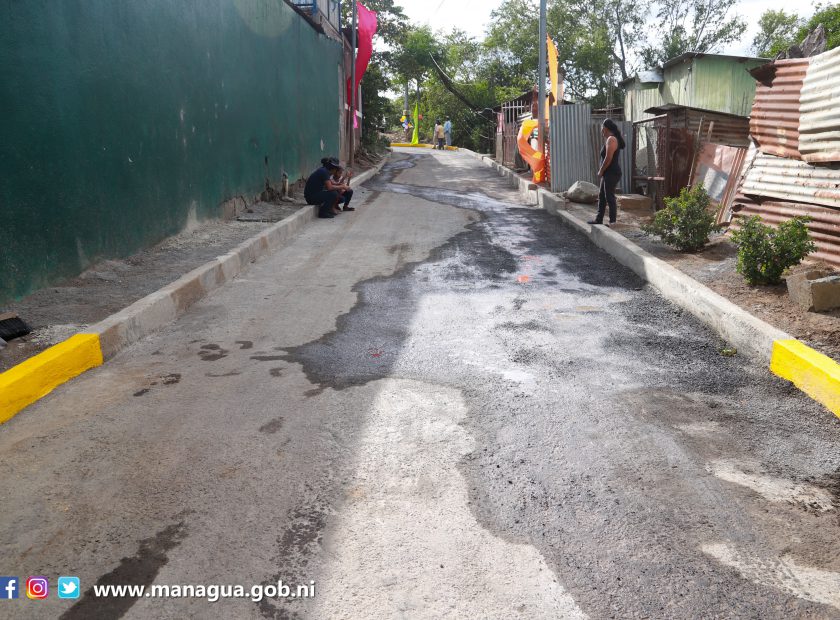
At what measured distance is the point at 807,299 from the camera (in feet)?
17.1

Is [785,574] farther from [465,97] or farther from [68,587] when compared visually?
[465,97]

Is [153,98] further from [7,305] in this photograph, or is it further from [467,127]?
[467,127]

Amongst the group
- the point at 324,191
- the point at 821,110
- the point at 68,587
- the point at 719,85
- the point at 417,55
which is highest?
the point at 417,55

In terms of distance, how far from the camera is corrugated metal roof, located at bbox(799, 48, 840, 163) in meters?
6.59

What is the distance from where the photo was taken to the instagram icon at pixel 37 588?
222 cm

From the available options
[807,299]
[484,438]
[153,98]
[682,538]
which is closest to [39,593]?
[484,438]

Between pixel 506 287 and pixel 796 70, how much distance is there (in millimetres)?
3996

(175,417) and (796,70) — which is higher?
(796,70)

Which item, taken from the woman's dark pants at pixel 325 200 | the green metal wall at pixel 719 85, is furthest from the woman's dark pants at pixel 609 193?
the green metal wall at pixel 719 85

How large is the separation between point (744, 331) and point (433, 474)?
9.34 ft

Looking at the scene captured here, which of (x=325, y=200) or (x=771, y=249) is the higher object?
(x=771, y=249)

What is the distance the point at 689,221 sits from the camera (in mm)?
7750

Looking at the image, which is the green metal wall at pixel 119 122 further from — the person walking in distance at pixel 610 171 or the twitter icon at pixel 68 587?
the person walking in distance at pixel 610 171

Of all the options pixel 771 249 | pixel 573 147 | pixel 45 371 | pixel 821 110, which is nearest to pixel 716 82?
pixel 573 147
